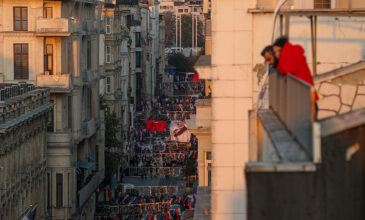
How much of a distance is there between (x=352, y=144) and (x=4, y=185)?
2638 centimetres

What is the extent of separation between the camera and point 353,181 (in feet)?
22.4

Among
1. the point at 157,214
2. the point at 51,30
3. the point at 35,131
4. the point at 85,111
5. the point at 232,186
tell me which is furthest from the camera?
the point at 157,214

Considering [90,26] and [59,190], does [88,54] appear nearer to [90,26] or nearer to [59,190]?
[90,26]

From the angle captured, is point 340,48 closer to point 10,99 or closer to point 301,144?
point 301,144

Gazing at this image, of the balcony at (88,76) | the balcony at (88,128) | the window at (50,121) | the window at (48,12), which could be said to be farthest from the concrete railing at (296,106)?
the balcony at (88,76)

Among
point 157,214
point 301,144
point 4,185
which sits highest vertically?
point 301,144

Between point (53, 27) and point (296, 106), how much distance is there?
37.5 metres

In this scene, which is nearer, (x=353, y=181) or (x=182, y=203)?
(x=353, y=181)

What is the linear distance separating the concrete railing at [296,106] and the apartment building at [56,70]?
34.8 m

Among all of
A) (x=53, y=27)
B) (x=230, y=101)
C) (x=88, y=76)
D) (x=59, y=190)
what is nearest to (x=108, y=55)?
(x=88, y=76)

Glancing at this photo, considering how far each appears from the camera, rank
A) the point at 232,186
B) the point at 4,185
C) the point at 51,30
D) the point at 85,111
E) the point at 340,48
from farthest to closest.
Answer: the point at 85,111, the point at 51,30, the point at 4,185, the point at 232,186, the point at 340,48

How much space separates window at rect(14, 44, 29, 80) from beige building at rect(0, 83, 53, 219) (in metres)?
3.24

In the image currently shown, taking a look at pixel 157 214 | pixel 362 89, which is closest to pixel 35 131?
pixel 157 214

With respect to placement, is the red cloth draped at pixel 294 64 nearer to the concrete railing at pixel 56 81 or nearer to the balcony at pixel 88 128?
the concrete railing at pixel 56 81
